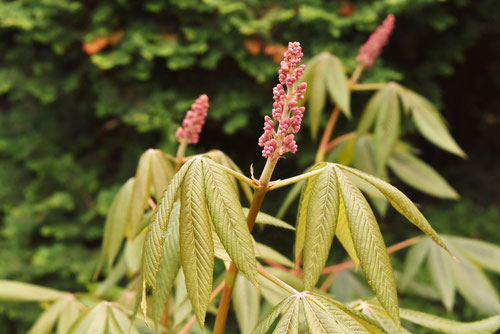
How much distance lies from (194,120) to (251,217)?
0.91 feet

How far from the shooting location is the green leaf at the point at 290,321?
0.45 m

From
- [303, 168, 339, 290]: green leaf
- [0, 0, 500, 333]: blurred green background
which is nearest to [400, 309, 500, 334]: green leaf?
[303, 168, 339, 290]: green leaf

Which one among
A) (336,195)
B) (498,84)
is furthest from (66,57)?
(498,84)

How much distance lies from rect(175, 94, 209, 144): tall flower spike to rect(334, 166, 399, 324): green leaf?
325 millimetres

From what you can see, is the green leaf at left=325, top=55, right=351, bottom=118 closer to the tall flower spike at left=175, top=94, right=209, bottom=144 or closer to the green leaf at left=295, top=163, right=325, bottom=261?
the tall flower spike at left=175, top=94, right=209, bottom=144

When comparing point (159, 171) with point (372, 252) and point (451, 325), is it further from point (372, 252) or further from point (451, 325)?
point (451, 325)

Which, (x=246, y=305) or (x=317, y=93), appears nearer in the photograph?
(x=246, y=305)

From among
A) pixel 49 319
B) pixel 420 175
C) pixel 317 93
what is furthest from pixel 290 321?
pixel 420 175

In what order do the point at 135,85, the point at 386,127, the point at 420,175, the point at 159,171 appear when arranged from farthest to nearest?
the point at 135,85 → the point at 420,175 → the point at 386,127 → the point at 159,171

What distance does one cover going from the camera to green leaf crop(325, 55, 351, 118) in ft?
3.57

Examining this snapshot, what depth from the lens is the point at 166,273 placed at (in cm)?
47

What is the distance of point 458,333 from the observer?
2.03 ft

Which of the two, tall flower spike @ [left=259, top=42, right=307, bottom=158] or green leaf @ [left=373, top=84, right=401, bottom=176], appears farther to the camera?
A: green leaf @ [left=373, top=84, right=401, bottom=176]

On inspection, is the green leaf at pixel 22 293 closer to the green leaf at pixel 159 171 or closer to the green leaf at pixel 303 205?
the green leaf at pixel 159 171
